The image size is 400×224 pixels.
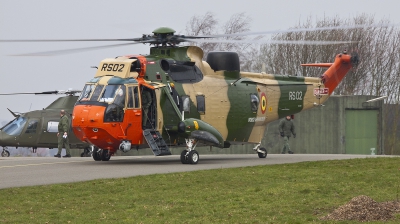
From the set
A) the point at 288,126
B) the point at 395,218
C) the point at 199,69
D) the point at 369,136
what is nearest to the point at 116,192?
the point at 395,218

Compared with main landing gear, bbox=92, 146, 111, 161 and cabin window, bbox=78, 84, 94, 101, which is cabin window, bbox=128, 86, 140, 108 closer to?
cabin window, bbox=78, 84, 94, 101

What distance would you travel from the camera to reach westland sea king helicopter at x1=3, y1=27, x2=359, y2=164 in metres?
23.8

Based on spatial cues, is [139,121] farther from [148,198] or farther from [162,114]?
[148,198]

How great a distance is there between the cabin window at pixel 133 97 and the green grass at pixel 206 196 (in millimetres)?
3864

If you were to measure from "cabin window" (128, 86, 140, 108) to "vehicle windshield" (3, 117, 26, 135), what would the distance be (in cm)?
1319

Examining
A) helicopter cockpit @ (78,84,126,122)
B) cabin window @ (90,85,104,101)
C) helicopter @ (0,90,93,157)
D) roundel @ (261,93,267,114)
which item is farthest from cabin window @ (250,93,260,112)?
helicopter @ (0,90,93,157)

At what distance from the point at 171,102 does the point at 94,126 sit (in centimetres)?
264

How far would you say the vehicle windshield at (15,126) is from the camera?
3588 centimetres

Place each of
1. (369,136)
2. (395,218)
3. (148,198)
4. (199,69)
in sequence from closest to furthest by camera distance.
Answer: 1. (395,218)
2. (148,198)
3. (199,69)
4. (369,136)

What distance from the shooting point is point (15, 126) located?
118 ft

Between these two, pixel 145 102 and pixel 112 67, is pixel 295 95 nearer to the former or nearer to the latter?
pixel 145 102

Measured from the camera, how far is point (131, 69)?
2456 cm

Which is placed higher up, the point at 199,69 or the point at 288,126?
the point at 199,69

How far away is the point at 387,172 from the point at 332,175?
1.50m
